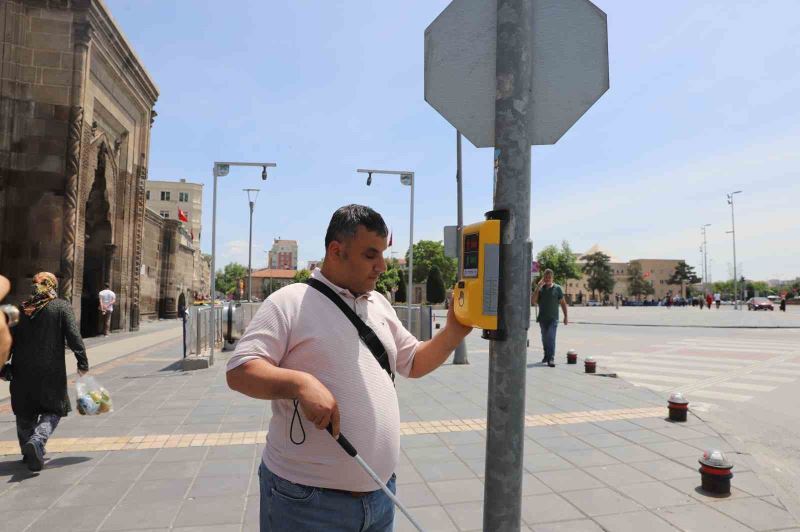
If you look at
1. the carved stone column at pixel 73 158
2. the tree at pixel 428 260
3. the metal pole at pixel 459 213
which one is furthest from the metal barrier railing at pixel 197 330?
the tree at pixel 428 260

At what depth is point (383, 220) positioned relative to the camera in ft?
6.24

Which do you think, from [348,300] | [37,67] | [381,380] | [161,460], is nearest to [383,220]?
[348,300]

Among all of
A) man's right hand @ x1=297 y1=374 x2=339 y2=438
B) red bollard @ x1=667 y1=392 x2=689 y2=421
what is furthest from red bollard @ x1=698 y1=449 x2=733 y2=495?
man's right hand @ x1=297 y1=374 x2=339 y2=438

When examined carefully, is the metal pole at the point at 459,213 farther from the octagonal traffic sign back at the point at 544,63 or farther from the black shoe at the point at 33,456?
the octagonal traffic sign back at the point at 544,63

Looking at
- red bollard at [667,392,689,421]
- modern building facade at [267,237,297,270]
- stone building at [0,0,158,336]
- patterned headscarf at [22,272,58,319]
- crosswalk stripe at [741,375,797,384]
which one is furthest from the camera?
modern building facade at [267,237,297,270]

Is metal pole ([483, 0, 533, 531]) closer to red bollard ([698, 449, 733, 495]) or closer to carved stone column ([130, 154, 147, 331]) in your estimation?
red bollard ([698, 449, 733, 495])

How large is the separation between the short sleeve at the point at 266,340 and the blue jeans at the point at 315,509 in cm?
44

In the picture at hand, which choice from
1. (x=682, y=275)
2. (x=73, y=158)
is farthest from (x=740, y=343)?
(x=682, y=275)

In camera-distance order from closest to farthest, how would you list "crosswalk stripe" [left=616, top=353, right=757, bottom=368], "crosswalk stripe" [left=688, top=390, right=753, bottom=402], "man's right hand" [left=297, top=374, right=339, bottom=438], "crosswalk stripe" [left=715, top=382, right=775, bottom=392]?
1. "man's right hand" [left=297, top=374, right=339, bottom=438]
2. "crosswalk stripe" [left=688, top=390, right=753, bottom=402]
3. "crosswalk stripe" [left=715, top=382, right=775, bottom=392]
4. "crosswalk stripe" [left=616, top=353, right=757, bottom=368]

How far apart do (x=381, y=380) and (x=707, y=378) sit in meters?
9.28

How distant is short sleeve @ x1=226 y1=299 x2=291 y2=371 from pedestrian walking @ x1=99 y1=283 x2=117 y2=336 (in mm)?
16967

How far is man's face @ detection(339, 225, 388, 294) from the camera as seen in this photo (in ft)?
5.96

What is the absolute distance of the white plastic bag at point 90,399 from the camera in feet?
15.6

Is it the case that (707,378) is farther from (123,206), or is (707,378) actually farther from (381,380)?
(123,206)
